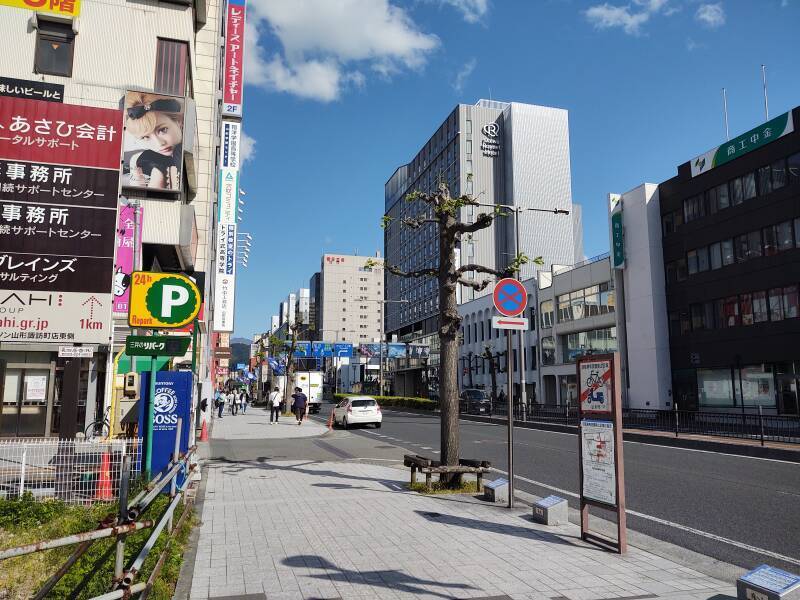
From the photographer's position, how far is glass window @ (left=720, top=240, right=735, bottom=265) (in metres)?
34.3

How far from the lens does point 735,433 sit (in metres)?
19.6

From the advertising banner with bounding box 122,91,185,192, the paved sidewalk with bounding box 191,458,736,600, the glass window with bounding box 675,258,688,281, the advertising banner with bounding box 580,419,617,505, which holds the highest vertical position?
the advertising banner with bounding box 122,91,185,192

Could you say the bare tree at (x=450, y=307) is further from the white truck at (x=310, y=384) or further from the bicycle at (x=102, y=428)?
the white truck at (x=310, y=384)

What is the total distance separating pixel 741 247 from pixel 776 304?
4084mm

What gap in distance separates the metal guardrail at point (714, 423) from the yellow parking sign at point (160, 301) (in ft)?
43.3

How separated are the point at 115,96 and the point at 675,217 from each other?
108ft

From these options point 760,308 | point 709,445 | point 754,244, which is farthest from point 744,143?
point 709,445

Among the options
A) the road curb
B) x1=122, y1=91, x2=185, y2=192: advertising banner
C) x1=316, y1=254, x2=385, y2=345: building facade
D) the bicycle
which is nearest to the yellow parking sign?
the bicycle

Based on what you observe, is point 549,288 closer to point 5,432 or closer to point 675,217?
point 675,217

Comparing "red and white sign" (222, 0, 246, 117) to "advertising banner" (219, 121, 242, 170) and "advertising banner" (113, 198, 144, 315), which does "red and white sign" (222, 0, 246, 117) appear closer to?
"advertising banner" (219, 121, 242, 170)

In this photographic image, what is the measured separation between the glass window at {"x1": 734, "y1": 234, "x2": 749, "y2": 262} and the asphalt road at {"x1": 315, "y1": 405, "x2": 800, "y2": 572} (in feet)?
63.7

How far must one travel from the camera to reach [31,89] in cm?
2275

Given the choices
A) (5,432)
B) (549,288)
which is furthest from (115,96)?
(549,288)

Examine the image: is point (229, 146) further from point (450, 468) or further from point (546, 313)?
point (450, 468)
